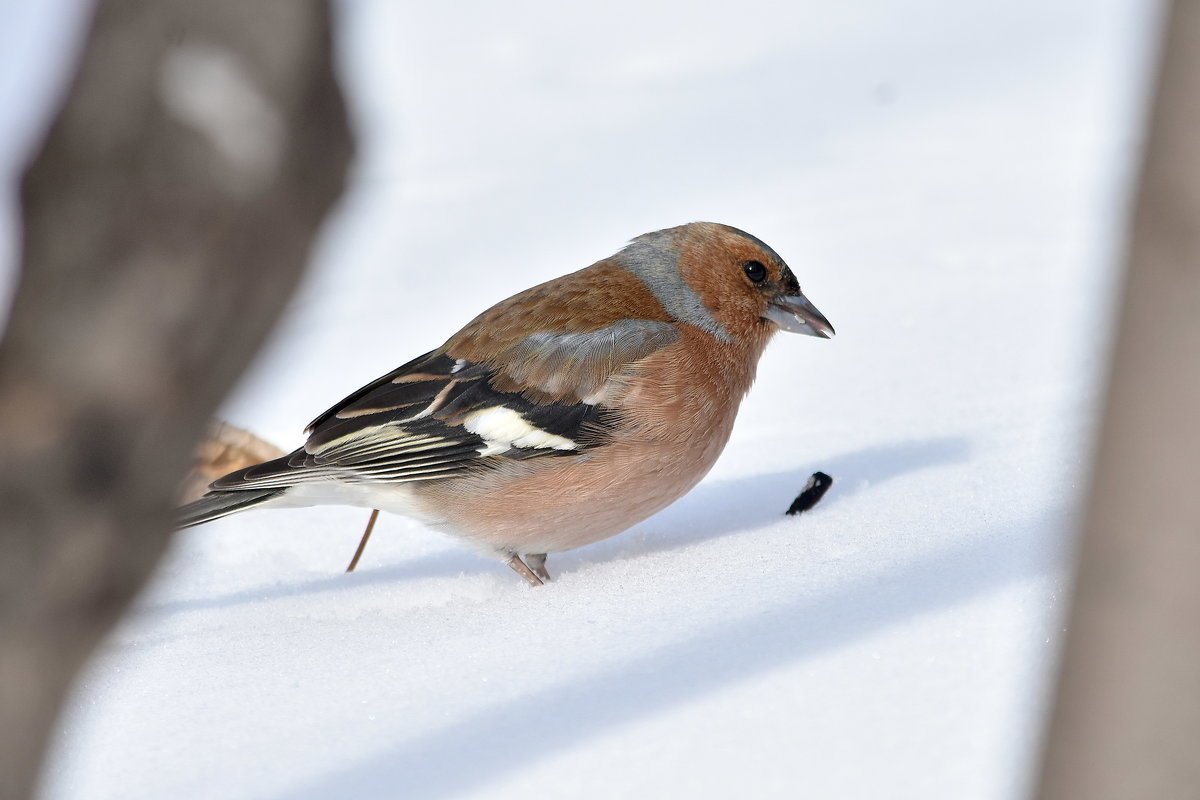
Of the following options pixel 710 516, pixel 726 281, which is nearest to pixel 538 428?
pixel 710 516

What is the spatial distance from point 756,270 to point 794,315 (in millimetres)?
225

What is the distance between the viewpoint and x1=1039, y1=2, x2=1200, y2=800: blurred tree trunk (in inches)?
48.9

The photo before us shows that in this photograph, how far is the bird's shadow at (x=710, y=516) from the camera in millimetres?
4484

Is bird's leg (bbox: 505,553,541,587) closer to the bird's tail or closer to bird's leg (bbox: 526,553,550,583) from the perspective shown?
bird's leg (bbox: 526,553,550,583)

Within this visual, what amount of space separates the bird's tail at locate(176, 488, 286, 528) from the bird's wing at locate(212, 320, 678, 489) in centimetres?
5

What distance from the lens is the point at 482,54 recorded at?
41.7 ft

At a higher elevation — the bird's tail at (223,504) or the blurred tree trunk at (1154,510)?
the blurred tree trunk at (1154,510)

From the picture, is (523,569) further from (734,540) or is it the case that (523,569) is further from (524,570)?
(734,540)

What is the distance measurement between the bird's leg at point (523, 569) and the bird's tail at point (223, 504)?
Answer: 2.74ft

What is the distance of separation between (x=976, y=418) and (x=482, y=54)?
28.3ft

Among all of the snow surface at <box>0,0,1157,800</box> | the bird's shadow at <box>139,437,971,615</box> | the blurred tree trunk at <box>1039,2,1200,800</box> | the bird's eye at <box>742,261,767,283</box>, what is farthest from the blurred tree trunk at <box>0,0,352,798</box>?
the bird's eye at <box>742,261,767,283</box>

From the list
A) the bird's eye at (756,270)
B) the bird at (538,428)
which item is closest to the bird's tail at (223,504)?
the bird at (538,428)

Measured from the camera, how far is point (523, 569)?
445 cm

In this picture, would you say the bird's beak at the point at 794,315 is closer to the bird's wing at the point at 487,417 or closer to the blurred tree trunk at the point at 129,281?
the bird's wing at the point at 487,417
